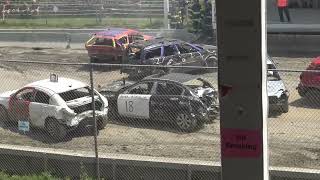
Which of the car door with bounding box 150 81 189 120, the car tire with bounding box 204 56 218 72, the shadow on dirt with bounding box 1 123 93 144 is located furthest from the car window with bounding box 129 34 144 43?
the shadow on dirt with bounding box 1 123 93 144

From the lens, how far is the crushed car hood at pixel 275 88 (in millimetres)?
13838

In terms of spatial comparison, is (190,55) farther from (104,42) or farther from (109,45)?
(104,42)

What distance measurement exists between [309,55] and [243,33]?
22.8 metres

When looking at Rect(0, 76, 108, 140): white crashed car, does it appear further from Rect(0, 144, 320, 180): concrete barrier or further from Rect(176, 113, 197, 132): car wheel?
Rect(176, 113, 197, 132): car wheel

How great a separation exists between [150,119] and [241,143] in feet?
26.0

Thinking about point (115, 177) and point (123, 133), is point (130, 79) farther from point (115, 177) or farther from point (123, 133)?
point (115, 177)

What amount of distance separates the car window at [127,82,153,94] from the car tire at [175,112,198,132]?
1829 millimetres

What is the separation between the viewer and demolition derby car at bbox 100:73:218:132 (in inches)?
454

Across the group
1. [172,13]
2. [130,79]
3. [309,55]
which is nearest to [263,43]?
[130,79]

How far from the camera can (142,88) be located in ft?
43.4

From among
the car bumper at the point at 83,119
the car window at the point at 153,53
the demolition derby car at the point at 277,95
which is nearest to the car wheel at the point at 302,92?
the demolition derby car at the point at 277,95

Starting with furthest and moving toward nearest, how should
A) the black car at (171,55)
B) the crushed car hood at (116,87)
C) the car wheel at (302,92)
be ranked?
the black car at (171,55), the crushed car hood at (116,87), the car wheel at (302,92)

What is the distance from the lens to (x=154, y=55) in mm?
21453

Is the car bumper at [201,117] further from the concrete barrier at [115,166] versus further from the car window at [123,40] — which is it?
the car window at [123,40]
